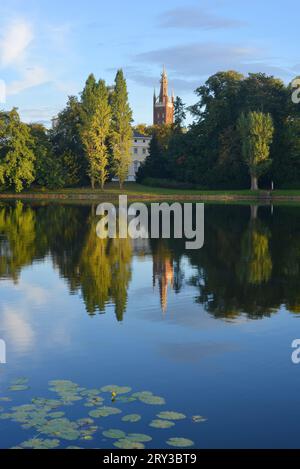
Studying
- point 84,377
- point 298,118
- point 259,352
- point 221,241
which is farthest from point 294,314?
point 298,118

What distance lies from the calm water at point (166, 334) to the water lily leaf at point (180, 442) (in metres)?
0.12

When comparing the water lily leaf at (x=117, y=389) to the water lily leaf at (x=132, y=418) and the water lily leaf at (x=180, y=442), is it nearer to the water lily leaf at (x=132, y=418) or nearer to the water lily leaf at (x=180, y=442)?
the water lily leaf at (x=132, y=418)

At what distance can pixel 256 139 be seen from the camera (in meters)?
76.1

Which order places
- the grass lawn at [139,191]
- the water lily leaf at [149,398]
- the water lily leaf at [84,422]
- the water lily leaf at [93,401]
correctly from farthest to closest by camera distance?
the grass lawn at [139,191] < the water lily leaf at [149,398] < the water lily leaf at [93,401] < the water lily leaf at [84,422]

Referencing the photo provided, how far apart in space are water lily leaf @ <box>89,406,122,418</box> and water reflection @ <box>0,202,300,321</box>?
5662 millimetres

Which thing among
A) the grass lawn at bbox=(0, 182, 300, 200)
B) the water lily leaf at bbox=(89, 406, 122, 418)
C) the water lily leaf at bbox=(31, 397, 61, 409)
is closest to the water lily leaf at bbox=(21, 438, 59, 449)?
the water lily leaf at bbox=(89, 406, 122, 418)

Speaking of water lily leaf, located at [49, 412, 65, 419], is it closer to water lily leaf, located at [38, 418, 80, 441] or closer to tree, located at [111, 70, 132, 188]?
water lily leaf, located at [38, 418, 80, 441]

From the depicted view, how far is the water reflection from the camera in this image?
16.4 metres

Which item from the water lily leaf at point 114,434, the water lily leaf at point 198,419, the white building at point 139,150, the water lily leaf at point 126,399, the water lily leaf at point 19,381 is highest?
the white building at point 139,150

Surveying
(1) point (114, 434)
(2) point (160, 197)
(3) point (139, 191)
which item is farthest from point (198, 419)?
(3) point (139, 191)

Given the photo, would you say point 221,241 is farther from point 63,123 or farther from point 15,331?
point 63,123

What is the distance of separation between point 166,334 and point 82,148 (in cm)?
7899

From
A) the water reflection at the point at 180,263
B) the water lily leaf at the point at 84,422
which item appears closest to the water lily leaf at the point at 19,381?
the water lily leaf at the point at 84,422

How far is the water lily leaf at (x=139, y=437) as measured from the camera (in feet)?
25.0
